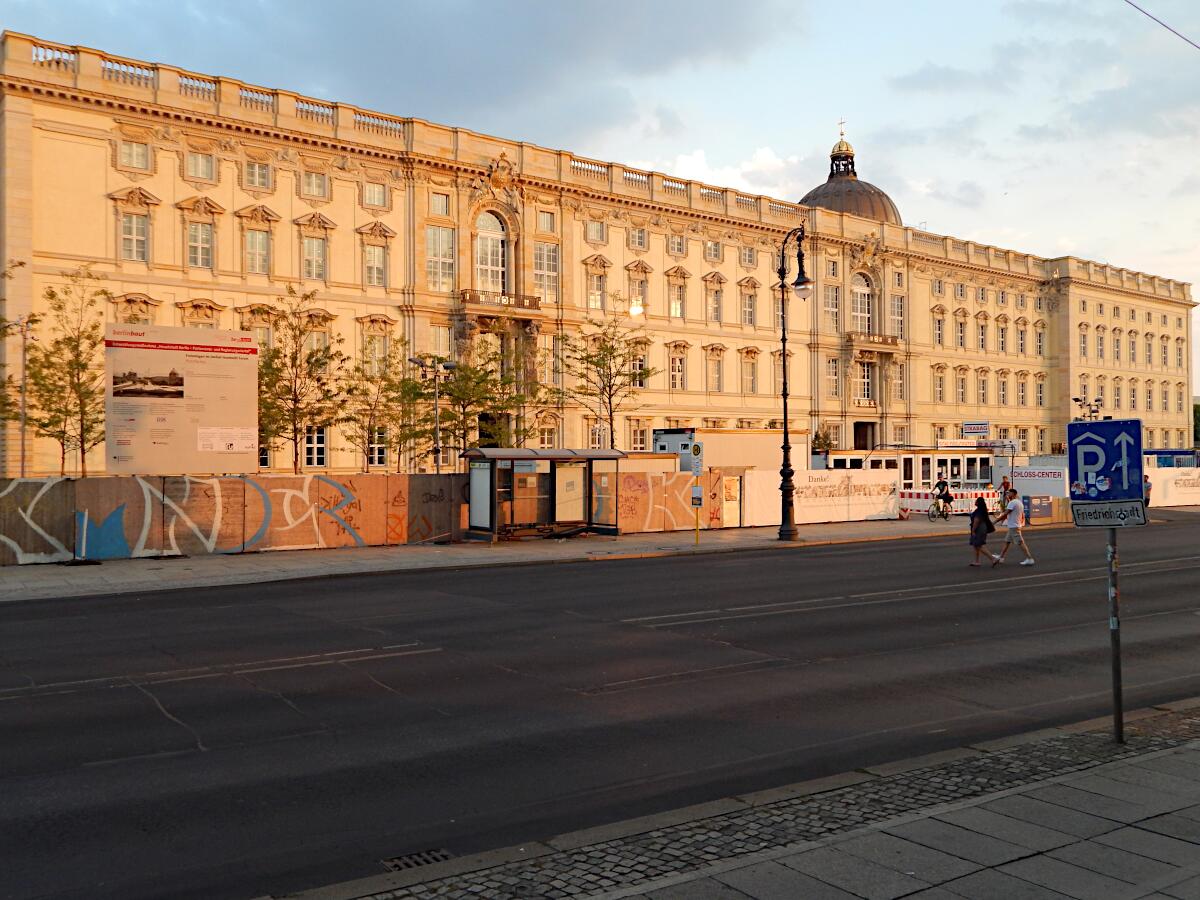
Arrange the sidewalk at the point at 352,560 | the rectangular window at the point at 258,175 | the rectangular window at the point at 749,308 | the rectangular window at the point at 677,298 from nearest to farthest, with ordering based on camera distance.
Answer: the sidewalk at the point at 352,560 < the rectangular window at the point at 258,175 < the rectangular window at the point at 677,298 < the rectangular window at the point at 749,308

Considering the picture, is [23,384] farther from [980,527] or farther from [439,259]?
[980,527]

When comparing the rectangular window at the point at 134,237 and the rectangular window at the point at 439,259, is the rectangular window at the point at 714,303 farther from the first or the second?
the rectangular window at the point at 134,237

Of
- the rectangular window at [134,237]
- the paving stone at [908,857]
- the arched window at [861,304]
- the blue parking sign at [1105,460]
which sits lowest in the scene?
the paving stone at [908,857]

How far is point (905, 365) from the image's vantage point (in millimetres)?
76750

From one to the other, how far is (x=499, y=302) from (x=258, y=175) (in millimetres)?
13712

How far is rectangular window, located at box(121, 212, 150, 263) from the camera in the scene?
145 ft

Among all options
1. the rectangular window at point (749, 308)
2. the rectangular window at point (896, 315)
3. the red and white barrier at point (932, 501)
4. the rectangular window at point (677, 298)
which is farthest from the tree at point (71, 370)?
the rectangular window at point (896, 315)

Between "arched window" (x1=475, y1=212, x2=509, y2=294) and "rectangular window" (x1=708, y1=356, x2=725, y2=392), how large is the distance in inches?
602

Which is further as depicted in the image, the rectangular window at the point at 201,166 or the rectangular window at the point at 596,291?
the rectangular window at the point at 596,291

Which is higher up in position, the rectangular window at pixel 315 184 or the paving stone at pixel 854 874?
the rectangular window at pixel 315 184

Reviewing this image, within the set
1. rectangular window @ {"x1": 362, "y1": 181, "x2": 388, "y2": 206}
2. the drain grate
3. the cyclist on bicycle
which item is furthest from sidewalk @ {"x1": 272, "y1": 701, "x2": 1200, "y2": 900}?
rectangular window @ {"x1": 362, "y1": 181, "x2": 388, "y2": 206}

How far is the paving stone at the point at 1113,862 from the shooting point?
18.4ft

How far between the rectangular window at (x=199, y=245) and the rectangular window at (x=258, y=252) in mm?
1720

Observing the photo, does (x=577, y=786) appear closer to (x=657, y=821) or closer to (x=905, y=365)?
(x=657, y=821)
